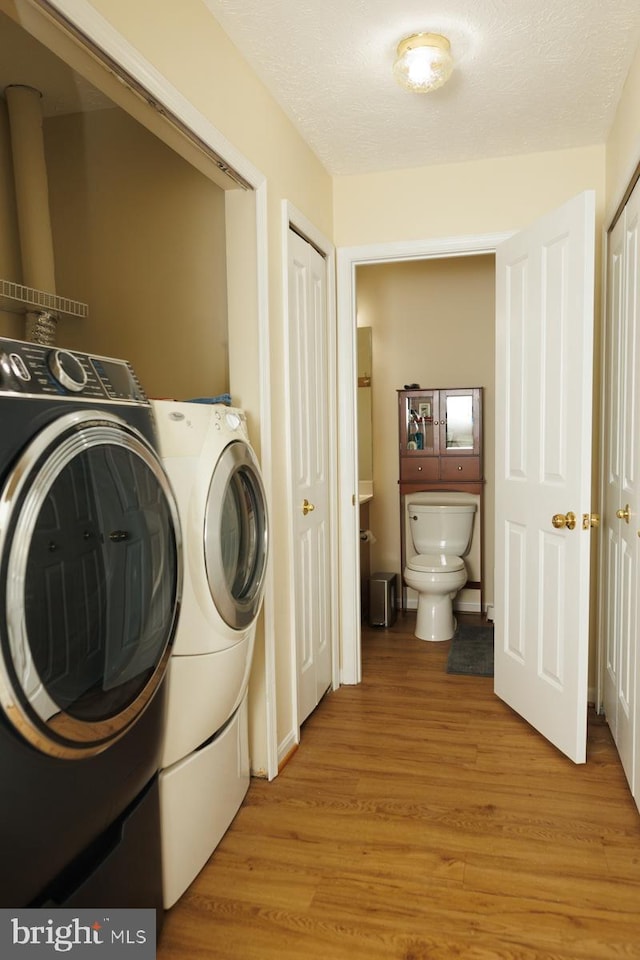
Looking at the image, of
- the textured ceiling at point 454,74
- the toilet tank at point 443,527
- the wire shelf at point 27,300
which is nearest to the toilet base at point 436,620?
the toilet tank at point 443,527

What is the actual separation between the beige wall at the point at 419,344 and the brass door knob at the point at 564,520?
6.34 feet

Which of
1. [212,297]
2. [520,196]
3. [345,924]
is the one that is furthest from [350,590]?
[520,196]

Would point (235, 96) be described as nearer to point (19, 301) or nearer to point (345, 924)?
point (19, 301)

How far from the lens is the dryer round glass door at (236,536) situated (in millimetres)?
1825

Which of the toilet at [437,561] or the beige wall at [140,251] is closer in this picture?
the beige wall at [140,251]

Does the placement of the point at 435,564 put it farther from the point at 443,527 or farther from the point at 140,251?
the point at 140,251

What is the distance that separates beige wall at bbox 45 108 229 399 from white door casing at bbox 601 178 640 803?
1.51m

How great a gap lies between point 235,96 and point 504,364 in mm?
1547

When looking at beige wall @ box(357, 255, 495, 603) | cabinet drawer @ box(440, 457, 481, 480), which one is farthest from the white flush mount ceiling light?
cabinet drawer @ box(440, 457, 481, 480)

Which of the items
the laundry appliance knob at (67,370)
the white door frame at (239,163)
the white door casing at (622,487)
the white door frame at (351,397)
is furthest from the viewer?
the white door frame at (351,397)

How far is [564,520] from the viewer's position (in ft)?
8.32

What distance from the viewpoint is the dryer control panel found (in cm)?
121

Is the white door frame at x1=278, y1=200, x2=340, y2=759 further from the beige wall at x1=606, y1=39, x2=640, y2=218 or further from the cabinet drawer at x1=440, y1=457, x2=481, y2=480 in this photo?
the cabinet drawer at x1=440, y1=457, x2=481, y2=480

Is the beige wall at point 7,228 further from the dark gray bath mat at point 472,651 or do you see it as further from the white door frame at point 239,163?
the dark gray bath mat at point 472,651
